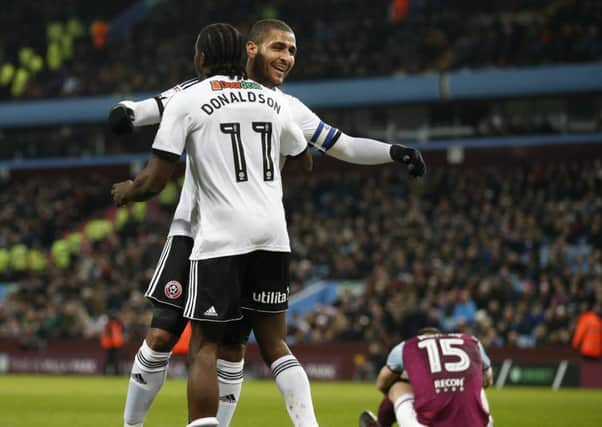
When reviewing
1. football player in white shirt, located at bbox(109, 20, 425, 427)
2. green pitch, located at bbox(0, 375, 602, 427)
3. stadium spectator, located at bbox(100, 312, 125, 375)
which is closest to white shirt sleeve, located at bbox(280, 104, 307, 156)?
football player in white shirt, located at bbox(109, 20, 425, 427)

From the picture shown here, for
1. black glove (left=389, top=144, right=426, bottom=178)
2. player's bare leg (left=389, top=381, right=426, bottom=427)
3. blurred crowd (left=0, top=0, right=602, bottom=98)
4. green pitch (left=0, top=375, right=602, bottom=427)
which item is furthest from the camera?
blurred crowd (left=0, top=0, right=602, bottom=98)

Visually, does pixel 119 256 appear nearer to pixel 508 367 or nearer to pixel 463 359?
pixel 508 367

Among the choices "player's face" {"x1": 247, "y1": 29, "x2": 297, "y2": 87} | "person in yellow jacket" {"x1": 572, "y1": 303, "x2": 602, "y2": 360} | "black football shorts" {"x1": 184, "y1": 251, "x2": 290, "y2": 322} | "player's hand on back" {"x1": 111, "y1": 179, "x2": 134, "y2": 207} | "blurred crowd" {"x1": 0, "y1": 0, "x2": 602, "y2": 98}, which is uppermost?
"blurred crowd" {"x1": 0, "y1": 0, "x2": 602, "y2": 98}

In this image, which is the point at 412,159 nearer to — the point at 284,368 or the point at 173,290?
the point at 284,368

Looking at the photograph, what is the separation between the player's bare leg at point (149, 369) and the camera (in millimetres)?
6690

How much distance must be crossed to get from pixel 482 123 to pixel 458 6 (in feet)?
11.5

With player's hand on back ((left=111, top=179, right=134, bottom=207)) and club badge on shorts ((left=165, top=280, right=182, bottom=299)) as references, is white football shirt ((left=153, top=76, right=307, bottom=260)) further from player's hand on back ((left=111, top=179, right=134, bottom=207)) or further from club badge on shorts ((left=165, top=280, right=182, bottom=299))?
club badge on shorts ((left=165, top=280, right=182, bottom=299))

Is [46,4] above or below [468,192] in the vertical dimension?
above

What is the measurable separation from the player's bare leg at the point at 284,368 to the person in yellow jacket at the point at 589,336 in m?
15.5

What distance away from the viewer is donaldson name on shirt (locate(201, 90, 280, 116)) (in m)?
6.14

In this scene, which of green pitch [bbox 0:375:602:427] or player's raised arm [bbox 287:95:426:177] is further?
green pitch [bbox 0:375:602:427]

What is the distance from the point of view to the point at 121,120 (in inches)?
240

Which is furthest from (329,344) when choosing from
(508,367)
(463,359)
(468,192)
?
(463,359)

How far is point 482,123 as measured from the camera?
1332 inches
